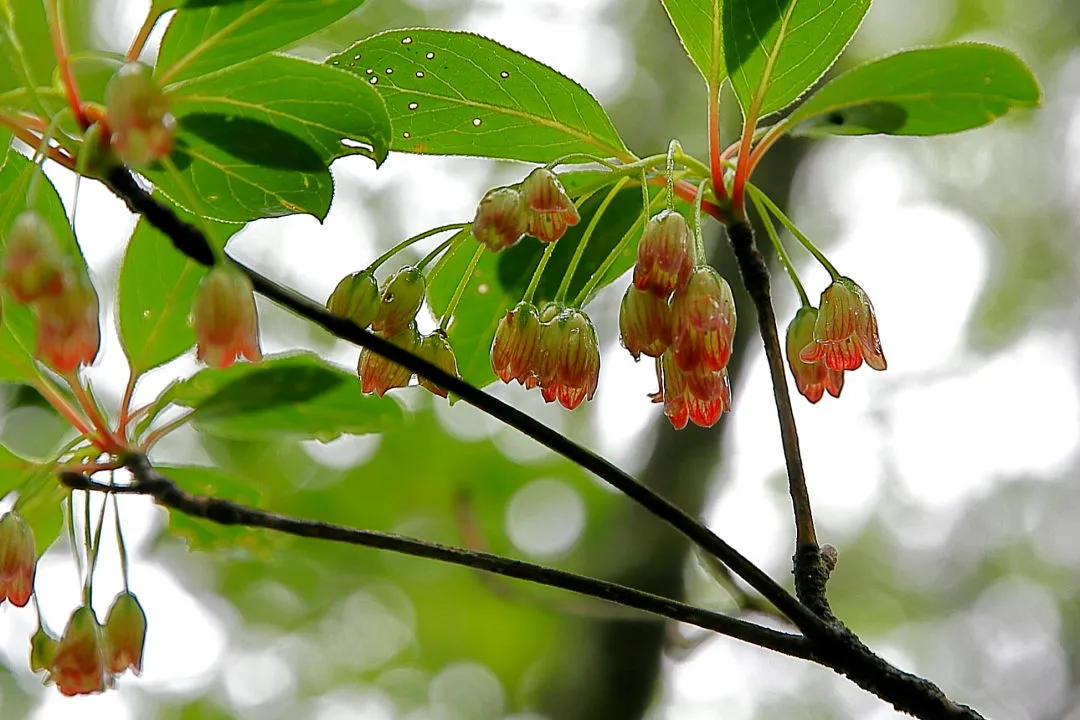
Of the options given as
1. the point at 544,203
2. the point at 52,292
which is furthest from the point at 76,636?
the point at 544,203

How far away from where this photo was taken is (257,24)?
133 centimetres

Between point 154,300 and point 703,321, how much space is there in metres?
1.15

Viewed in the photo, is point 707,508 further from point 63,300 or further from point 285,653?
point 285,653

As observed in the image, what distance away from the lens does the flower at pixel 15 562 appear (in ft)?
4.93

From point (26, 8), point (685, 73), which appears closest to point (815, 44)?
point (26, 8)

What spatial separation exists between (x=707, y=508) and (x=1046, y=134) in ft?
24.3

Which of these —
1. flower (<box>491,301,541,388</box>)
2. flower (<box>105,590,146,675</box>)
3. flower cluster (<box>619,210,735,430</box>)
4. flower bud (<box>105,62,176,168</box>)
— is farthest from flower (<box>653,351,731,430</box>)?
flower (<box>105,590,146,675</box>)

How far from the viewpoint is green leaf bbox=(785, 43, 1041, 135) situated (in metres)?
1.65

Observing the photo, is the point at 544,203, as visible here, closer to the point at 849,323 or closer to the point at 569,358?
the point at 569,358

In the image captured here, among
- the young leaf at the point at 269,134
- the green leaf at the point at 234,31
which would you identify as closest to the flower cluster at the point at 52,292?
the young leaf at the point at 269,134

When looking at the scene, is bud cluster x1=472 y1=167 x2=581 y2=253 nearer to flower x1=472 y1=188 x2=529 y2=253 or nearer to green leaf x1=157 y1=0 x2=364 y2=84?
flower x1=472 y1=188 x2=529 y2=253

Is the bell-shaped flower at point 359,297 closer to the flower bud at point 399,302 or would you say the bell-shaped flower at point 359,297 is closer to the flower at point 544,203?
the flower bud at point 399,302

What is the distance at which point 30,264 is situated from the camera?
1.08 meters

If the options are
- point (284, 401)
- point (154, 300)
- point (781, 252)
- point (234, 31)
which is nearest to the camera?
point (234, 31)
